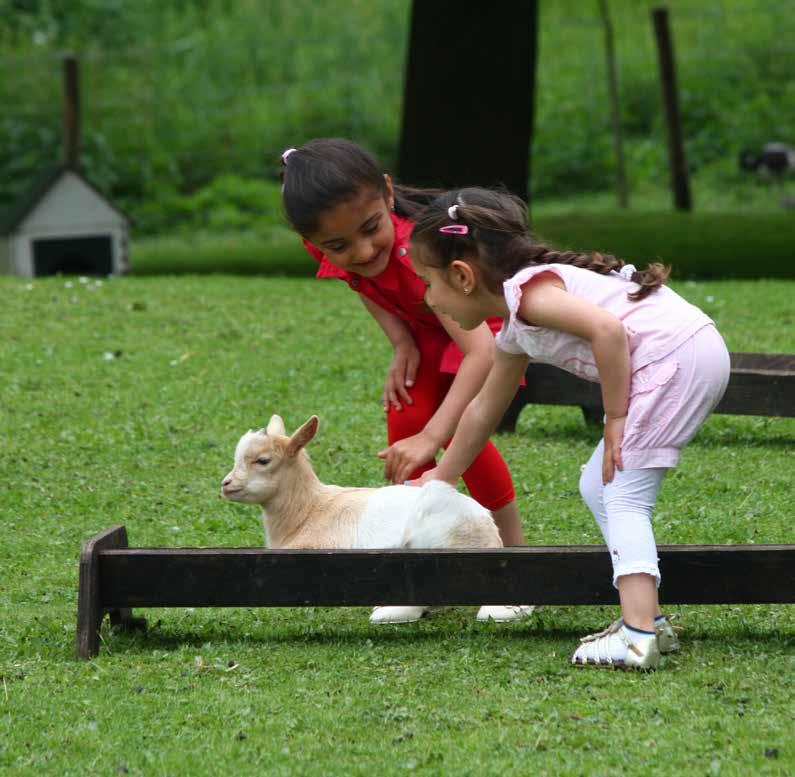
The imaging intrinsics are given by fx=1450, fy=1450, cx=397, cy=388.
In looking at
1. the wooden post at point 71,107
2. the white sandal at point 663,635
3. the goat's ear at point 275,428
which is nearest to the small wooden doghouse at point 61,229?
the wooden post at point 71,107

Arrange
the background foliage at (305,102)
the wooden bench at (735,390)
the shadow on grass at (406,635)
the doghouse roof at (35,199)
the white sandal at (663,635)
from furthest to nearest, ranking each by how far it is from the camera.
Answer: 1. the background foliage at (305,102)
2. the doghouse roof at (35,199)
3. the wooden bench at (735,390)
4. the shadow on grass at (406,635)
5. the white sandal at (663,635)

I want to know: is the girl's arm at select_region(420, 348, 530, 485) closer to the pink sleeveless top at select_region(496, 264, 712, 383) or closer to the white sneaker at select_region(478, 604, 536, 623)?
the pink sleeveless top at select_region(496, 264, 712, 383)

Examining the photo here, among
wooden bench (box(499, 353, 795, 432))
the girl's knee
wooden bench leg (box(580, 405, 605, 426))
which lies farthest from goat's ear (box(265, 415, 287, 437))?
wooden bench leg (box(580, 405, 605, 426))

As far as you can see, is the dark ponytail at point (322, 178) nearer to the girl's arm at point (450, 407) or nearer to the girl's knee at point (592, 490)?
the girl's arm at point (450, 407)

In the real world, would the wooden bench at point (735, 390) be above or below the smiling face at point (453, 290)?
below

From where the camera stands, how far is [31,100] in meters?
20.8

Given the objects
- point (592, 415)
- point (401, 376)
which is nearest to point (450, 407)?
point (401, 376)

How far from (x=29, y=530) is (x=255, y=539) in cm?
94

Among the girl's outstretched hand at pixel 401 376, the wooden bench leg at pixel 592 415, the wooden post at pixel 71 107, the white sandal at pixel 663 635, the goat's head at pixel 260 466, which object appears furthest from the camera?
the wooden post at pixel 71 107

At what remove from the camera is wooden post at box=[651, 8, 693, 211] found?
1644cm

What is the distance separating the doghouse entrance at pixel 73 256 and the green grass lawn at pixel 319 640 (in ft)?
17.2

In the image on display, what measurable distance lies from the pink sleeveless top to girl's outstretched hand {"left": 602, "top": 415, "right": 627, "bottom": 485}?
0.16 meters

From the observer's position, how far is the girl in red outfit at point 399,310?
14.8ft

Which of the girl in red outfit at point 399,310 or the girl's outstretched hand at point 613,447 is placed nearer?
the girl's outstretched hand at point 613,447
